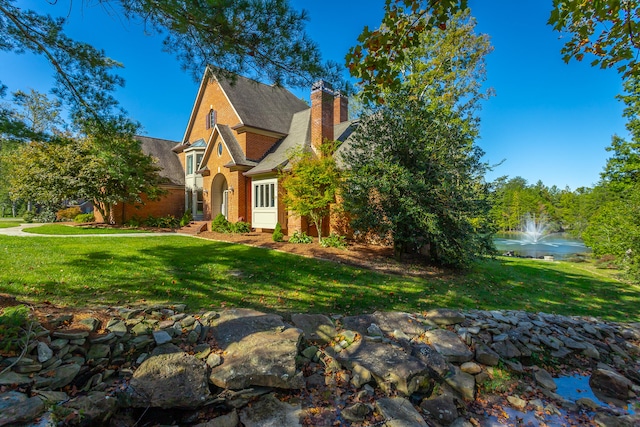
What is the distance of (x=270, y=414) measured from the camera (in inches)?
121

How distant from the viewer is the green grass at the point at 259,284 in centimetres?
554

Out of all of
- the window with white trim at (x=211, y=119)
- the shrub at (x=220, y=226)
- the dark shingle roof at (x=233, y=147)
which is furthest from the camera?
the window with white trim at (x=211, y=119)

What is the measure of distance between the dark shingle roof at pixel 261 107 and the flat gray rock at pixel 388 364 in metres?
16.9

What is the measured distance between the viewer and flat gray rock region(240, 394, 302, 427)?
296cm

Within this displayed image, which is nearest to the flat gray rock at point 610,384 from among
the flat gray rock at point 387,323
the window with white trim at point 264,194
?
the flat gray rock at point 387,323

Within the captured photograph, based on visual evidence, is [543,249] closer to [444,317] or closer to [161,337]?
[444,317]

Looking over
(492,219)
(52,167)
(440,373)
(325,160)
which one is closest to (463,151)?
(492,219)

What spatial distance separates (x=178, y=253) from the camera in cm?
969

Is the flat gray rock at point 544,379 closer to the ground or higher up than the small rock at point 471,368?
closer to the ground

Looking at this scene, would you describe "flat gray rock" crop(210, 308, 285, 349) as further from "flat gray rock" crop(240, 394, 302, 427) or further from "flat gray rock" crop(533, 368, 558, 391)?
"flat gray rock" crop(533, 368, 558, 391)

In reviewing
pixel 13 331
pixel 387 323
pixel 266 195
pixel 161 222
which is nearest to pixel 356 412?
pixel 387 323

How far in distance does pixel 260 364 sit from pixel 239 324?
1.01 meters

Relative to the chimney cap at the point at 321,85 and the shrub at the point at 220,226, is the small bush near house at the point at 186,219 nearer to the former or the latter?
the shrub at the point at 220,226

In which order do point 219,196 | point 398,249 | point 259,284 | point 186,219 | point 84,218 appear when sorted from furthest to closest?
point 84,218, point 219,196, point 186,219, point 398,249, point 259,284
